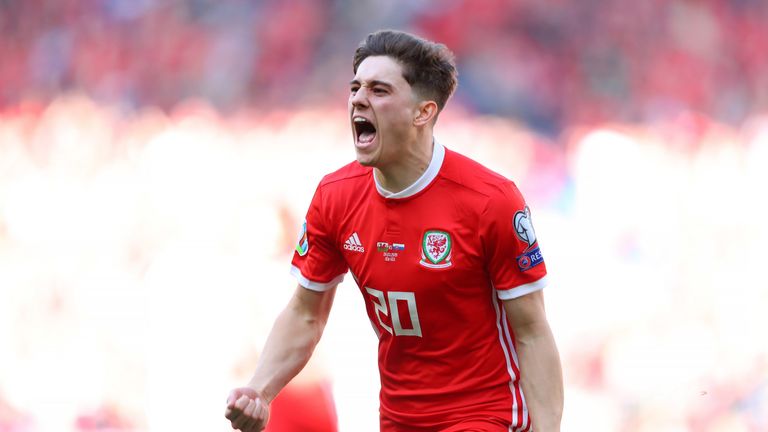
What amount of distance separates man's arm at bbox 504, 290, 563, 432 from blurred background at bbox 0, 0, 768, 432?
235 centimetres

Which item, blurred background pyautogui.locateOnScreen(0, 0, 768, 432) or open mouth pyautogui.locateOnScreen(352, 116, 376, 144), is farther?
blurred background pyautogui.locateOnScreen(0, 0, 768, 432)

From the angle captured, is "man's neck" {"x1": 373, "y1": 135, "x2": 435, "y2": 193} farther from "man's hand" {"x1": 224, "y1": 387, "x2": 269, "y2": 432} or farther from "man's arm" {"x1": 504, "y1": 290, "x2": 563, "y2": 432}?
Answer: "man's hand" {"x1": 224, "y1": 387, "x2": 269, "y2": 432}

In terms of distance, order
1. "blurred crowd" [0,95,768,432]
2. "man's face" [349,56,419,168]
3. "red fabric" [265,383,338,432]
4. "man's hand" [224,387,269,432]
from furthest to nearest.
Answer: "red fabric" [265,383,338,432] < "blurred crowd" [0,95,768,432] < "man's face" [349,56,419,168] < "man's hand" [224,387,269,432]

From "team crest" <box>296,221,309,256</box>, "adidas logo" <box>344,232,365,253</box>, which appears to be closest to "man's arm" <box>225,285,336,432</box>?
"team crest" <box>296,221,309,256</box>

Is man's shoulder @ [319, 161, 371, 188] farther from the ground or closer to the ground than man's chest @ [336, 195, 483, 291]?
farther from the ground

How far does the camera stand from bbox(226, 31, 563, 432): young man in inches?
134

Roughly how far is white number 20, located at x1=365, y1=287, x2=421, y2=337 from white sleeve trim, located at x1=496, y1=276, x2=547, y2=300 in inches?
10.8

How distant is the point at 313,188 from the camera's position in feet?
19.8

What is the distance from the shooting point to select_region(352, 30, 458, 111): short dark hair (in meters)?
3.58

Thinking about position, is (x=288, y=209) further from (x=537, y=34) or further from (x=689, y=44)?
(x=689, y=44)

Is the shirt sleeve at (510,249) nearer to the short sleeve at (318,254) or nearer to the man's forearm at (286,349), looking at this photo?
the short sleeve at (318,254)

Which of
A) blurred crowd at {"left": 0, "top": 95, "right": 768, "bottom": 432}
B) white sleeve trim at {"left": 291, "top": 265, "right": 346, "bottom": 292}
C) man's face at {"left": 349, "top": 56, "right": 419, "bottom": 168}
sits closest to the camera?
man's face at {"left": 349, "top": 56, "right": 419, "bottom": 168}

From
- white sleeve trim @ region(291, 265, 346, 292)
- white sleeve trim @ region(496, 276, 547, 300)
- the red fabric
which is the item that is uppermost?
white sleeve trim @ region(291, 265, 346, 292)

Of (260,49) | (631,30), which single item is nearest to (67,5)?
(260,49)
